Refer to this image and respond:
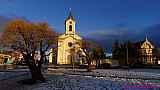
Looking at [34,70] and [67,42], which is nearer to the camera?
[34,70]

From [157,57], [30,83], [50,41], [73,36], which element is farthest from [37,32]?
[157,57]

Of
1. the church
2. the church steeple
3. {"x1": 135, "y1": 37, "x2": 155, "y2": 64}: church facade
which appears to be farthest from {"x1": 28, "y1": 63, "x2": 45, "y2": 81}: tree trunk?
the church steeple

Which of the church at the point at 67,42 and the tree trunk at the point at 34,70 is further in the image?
the church at the point at 67,42

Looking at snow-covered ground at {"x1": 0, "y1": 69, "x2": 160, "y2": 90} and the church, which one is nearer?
snow-covered ground at {"x1": 0, "y1": 69, "x2": 160, "y2": 90}

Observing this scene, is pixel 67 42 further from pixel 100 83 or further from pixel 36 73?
pixel 100 83

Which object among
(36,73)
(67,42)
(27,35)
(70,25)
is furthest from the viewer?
(67,42)

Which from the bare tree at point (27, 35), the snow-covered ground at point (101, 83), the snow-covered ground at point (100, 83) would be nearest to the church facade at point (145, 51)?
the bare tree at point (27, 35)

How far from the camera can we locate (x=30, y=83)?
2952 centimetres

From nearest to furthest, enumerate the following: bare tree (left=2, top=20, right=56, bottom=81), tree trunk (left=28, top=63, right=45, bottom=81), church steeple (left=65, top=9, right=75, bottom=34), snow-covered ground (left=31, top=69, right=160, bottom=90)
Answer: snow-covered ground (left=31, top=69, right=160, bottom=90)
tree trunk (left=28, top=63, right=45, bottom=81)
bare tree (left=2, top=20, right=56, bottom=81)
church steeple (left=65, top=9, right=75, bottom=34)

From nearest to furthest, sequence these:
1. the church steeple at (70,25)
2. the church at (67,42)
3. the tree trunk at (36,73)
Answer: the tree trunk at (36,73) → the church at (67,42) → the church steeple at (70,25)

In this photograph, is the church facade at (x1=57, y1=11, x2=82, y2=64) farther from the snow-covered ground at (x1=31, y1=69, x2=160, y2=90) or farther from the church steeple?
the snow-covered ground at (x1=31, y1=69, x2=160, y2=90)

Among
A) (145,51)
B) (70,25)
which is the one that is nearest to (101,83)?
(70,25)

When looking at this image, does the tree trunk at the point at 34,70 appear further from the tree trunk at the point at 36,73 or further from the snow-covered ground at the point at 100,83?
the snow-covered ground at the point at 100,83

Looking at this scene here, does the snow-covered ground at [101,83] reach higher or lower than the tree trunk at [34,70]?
lower
